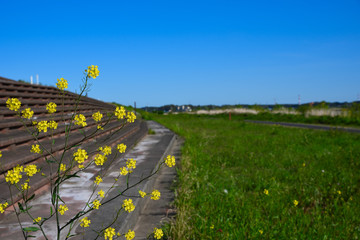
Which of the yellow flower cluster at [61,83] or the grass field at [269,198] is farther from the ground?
the yellow flower cluster at [61,83]

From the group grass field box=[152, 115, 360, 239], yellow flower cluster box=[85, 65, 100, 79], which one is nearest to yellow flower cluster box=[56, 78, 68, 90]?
yellow flower cluster box=[85, 65, 100, 79]

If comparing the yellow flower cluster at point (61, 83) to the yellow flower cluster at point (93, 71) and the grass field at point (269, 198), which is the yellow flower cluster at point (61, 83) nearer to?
the yellow flower cluster at point (93, 71)

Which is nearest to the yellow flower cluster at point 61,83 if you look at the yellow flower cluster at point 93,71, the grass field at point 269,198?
the yellow flower cluster at point 93,71

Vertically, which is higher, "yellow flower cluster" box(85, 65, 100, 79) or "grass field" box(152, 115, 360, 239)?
"yellow flower cluster" box(85, 65, 100, 79)

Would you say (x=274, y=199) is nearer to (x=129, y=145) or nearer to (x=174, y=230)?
(x=174, y=230)

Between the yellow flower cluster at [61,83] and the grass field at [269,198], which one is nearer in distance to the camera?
the yellow flower cluster at [61,83]

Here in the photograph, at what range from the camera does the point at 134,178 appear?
3.89 m

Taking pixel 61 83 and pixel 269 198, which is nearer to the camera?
pixel 61 83

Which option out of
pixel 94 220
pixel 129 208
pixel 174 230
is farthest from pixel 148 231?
pixel 129 208

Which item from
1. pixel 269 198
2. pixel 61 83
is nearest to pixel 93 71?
pixel 61 83

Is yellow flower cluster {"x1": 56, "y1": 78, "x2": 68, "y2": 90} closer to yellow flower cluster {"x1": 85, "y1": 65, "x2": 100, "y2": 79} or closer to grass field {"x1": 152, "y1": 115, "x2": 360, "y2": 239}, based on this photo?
yellow flower cluster {"x1": 85, "y1": 65, "x2": 100, "y2": 79}

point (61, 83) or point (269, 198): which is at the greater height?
point (61, 83)

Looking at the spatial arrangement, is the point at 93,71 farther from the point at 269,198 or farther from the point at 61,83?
the point at 269,198

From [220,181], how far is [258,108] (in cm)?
2851
